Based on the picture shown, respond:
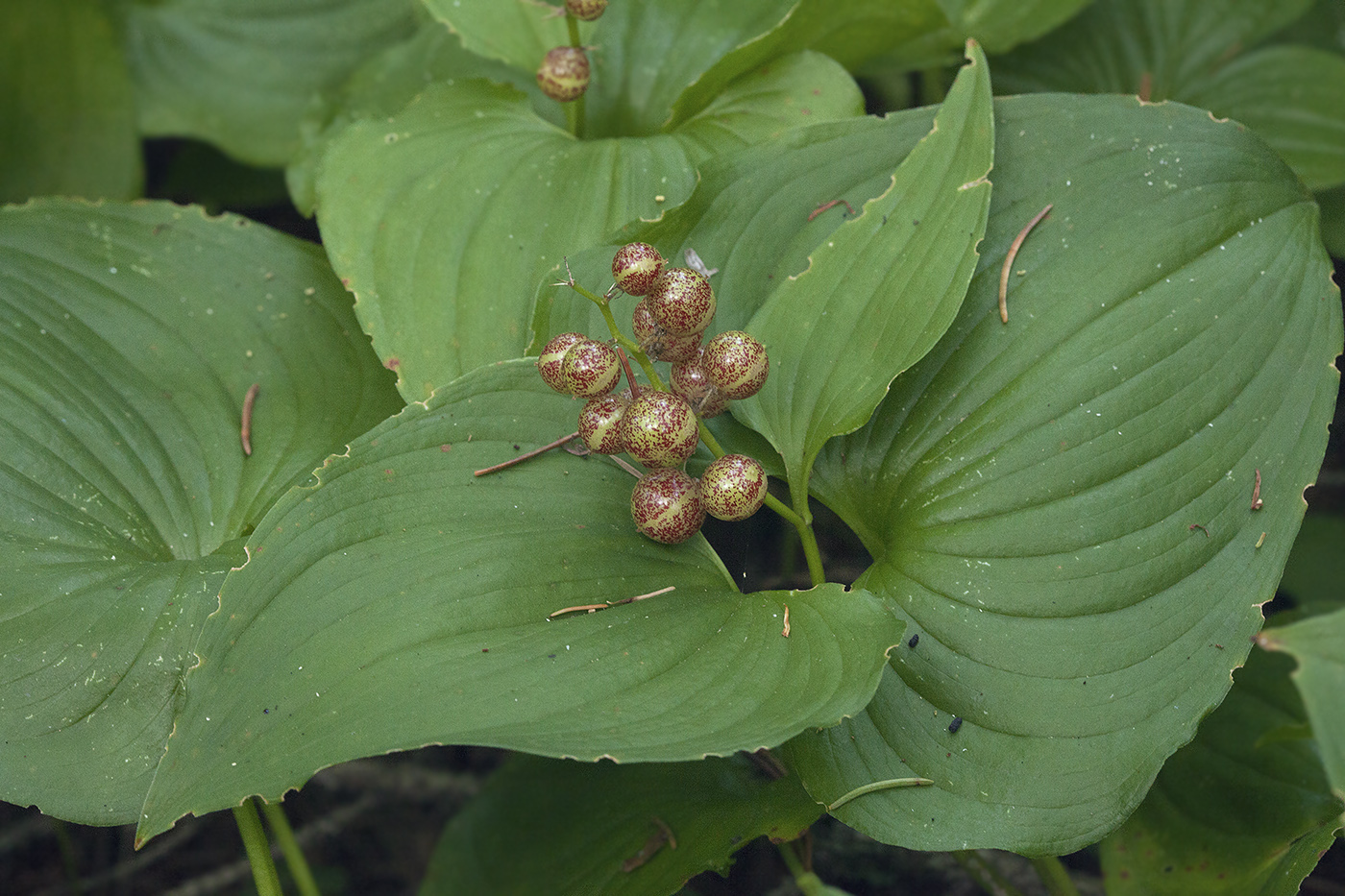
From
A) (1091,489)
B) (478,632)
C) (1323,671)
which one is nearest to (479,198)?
(478,632)

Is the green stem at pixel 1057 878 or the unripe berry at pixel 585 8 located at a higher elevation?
the unripe berry at pixel 585 8

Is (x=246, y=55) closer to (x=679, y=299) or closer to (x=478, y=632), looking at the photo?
(x=679, y=299)

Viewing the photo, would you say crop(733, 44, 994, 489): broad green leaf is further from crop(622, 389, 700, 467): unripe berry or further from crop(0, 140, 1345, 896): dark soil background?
crop(0, 140, 1345, 896): dark soil background

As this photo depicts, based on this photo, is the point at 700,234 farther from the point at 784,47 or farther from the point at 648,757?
the point at 648,757

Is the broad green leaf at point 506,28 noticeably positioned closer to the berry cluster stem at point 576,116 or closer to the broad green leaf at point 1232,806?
the berry cluster stem at point 576,116

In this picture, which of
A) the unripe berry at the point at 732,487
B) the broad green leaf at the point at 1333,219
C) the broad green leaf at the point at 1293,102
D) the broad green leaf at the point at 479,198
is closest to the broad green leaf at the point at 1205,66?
the broad green leaf at the point at 1293,102

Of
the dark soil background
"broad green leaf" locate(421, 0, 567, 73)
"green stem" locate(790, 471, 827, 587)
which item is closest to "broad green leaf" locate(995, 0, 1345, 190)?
the dark soil background

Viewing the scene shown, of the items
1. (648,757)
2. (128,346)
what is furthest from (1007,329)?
(128,346)

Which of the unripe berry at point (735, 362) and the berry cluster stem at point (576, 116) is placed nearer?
the unripe berry at point (735, 362)
